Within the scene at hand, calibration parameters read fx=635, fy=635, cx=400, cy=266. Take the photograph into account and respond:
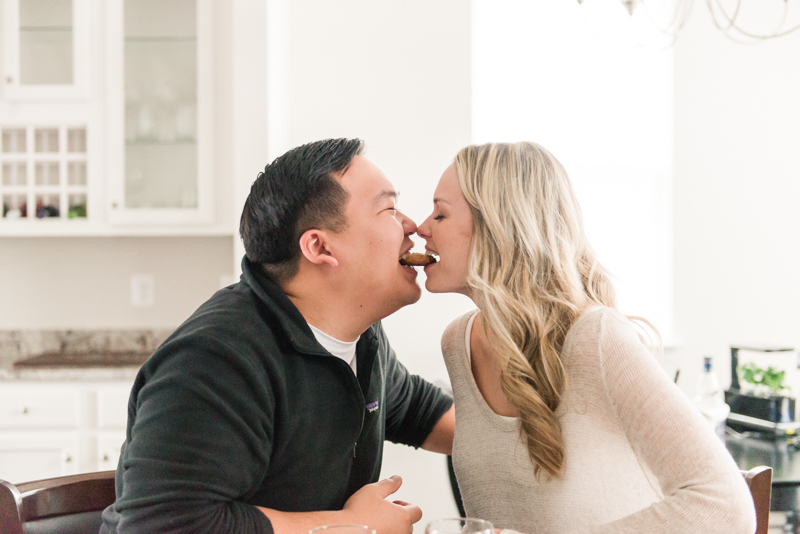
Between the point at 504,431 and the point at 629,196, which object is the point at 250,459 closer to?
the point at 504,431

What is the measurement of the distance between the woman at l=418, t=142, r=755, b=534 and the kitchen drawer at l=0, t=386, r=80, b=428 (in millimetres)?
1918

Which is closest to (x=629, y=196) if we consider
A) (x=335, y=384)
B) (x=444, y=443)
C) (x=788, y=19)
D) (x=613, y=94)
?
(x=613, y=94)

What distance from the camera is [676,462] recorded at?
97cm

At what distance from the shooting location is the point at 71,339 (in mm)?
3240

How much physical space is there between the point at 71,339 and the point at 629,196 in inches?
125

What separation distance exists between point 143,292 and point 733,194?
3298mm

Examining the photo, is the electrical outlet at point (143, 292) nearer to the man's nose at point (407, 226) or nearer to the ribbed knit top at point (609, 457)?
the man's nose at point (407, 226)

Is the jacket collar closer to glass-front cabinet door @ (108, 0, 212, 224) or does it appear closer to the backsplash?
glass-front cabinet door @ (108, 0, 212, 224)

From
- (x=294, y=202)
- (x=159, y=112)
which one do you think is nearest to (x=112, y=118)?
(x=159, y=112)

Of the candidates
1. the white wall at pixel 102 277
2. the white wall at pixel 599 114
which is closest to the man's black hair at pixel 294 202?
the white wall at pixel 102 277

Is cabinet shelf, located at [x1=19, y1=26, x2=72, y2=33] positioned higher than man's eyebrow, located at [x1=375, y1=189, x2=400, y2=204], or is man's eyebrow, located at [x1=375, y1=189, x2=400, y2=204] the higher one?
cabinet shelf, located at [x1=19, y1=26, x2=72, y2=33]

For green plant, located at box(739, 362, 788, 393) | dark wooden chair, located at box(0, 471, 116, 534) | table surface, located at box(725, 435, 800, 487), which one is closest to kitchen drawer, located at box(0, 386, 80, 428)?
dark wooden chair, located at box(0, 471, 116, 534)

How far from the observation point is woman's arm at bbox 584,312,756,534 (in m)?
0.94

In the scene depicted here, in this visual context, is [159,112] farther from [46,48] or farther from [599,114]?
[599,114]
